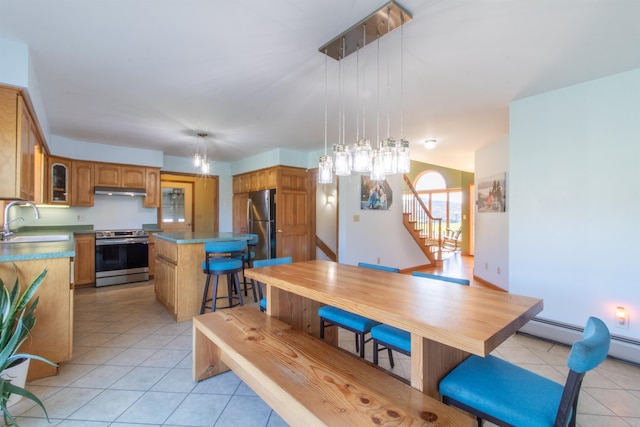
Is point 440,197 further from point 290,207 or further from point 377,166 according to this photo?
point 377,166

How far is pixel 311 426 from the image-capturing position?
1.08m

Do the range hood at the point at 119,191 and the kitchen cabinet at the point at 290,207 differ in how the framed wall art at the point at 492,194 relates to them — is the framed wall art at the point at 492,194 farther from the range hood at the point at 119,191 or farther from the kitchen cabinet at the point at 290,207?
the range hood at the point at 119,191

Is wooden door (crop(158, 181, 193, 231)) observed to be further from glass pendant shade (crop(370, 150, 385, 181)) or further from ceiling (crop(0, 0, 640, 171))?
glass pendant shade (crop(370, 150, 385, 181))

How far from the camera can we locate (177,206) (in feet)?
23.2

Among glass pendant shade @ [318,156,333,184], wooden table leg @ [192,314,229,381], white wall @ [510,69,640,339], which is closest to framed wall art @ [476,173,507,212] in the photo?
white wall @ [510,69,640,339]

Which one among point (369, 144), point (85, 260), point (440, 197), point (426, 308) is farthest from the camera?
point (440, 197)

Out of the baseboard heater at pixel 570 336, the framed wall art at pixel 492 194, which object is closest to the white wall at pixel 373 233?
the framed wall art at pixel 492 194

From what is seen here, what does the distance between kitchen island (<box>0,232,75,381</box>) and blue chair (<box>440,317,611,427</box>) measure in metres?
2.66

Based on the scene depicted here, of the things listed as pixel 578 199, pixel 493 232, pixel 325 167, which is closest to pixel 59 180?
pixel 325 167

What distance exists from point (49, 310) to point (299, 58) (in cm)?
269

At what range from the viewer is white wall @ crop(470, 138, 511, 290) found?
423 centimetres

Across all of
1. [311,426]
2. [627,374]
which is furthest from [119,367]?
[627,374]

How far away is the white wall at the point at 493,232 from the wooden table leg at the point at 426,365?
11.8ft

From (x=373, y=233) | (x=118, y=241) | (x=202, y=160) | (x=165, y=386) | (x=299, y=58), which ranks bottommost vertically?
(x=165, y=386)
